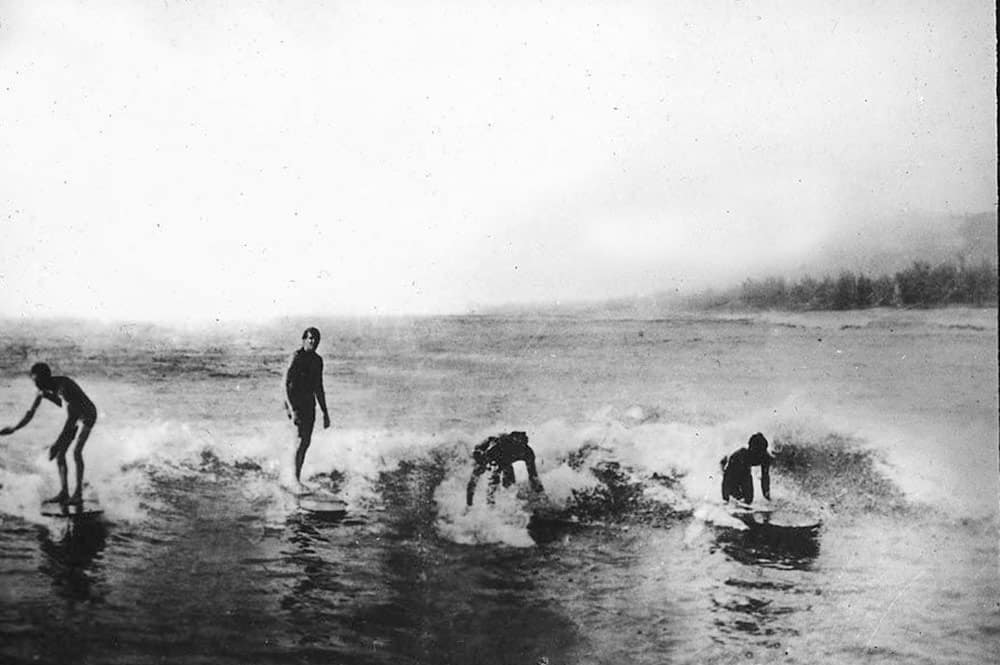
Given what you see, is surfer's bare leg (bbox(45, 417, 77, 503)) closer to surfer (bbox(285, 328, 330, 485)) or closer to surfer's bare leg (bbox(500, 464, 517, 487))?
surfer (bbox(285, 328, 330, 485))

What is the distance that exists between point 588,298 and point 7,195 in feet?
6.64

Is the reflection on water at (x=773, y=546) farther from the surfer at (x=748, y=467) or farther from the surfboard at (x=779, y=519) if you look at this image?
the surfer at (x=748, y=467)

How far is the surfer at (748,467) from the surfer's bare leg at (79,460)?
7.13 ft

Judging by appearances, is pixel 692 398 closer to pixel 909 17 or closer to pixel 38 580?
pixel 909 17

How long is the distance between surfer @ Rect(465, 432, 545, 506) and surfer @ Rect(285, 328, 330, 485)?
540mm

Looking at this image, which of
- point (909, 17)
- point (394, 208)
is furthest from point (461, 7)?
point (909, 17)

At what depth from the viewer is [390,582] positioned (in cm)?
312

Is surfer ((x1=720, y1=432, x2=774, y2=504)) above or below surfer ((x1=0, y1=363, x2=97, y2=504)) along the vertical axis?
below

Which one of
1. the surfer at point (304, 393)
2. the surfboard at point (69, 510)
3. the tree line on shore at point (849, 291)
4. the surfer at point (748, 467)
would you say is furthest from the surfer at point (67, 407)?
the tree line on shore at point (849, 291)

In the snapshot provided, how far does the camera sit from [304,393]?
3221mm

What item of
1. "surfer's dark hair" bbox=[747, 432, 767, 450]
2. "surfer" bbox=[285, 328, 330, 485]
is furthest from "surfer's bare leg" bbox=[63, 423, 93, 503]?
"surfer's dark hair" bbox=[747, 432, 767, 450]

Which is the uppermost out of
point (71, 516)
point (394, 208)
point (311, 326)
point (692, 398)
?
point (394, 208)

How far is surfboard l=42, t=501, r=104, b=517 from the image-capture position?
311cm

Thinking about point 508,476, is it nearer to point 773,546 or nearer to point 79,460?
point 773,546
